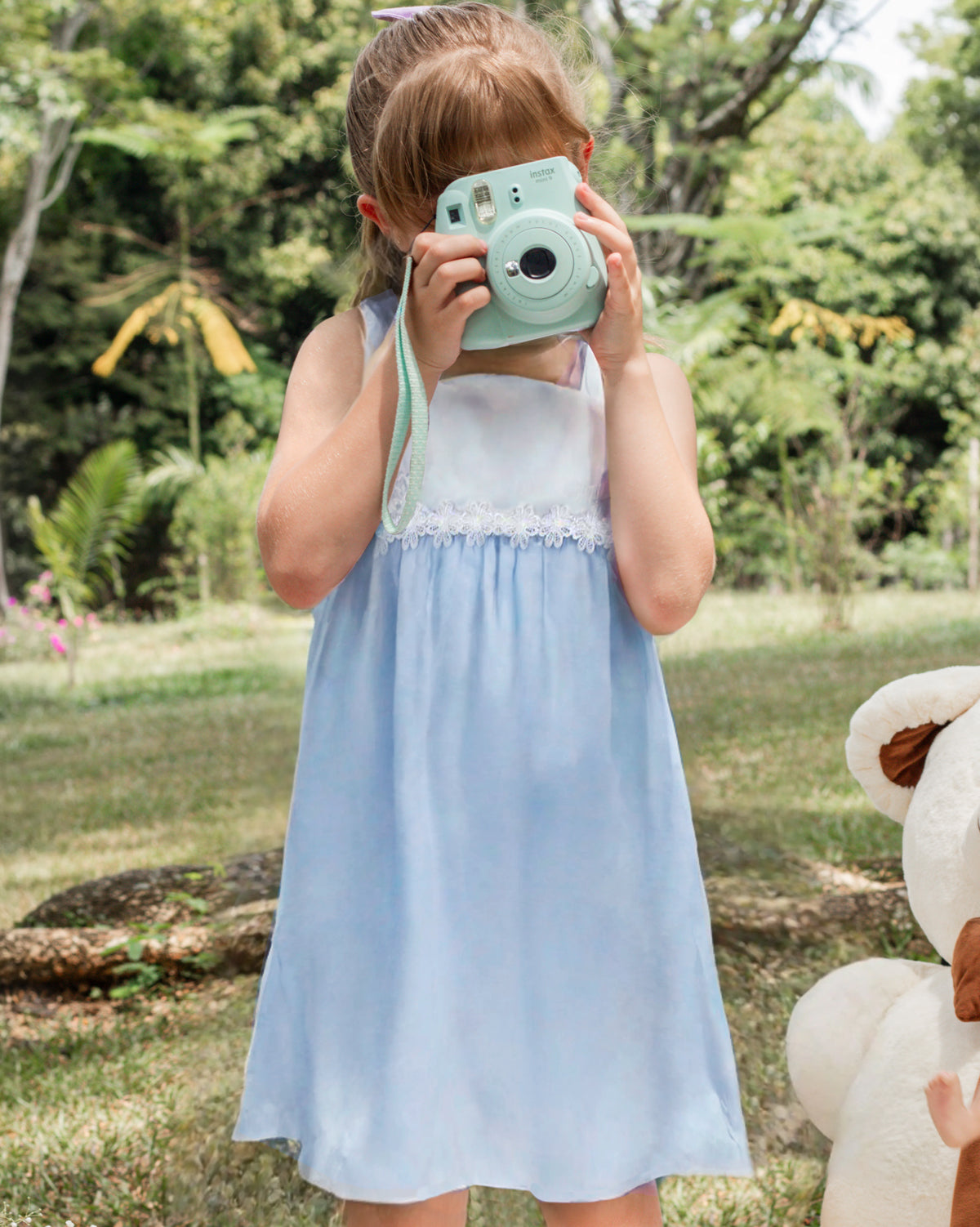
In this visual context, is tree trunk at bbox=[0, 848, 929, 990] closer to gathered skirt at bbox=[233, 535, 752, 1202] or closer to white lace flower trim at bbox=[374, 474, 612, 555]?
gathered skirt at bbox=[233, 535, 752, 1202]

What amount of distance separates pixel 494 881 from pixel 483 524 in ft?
1.03

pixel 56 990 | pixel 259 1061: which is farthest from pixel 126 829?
pixel 259 1061

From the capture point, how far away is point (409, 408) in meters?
0.98

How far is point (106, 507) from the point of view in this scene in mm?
10492

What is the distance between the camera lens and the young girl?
98 cm

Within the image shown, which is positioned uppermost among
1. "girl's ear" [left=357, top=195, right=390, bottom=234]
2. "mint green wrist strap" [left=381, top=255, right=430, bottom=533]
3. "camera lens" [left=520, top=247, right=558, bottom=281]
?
"girl's ear" [left=357, top=195, right=390, bottom=234]

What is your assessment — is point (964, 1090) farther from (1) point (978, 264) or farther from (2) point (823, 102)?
(2) point (823, 102)

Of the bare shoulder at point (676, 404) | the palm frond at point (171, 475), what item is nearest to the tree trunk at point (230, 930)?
the bare shoulder at point (676, 404)

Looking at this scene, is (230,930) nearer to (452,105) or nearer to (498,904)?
(498,904)

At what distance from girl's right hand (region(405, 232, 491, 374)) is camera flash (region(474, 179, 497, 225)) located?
0.06ft

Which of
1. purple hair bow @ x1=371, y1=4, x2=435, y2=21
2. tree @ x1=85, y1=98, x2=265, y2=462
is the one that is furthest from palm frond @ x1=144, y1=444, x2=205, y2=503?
purple hair bow @ x1=371, y1=4, x2=435, y2=21

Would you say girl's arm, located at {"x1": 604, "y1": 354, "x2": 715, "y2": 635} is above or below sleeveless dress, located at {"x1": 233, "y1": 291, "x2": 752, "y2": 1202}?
above

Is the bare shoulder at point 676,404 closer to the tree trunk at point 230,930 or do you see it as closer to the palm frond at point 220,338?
the tree trunk at point 230,930

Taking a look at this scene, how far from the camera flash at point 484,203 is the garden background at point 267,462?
312mm
